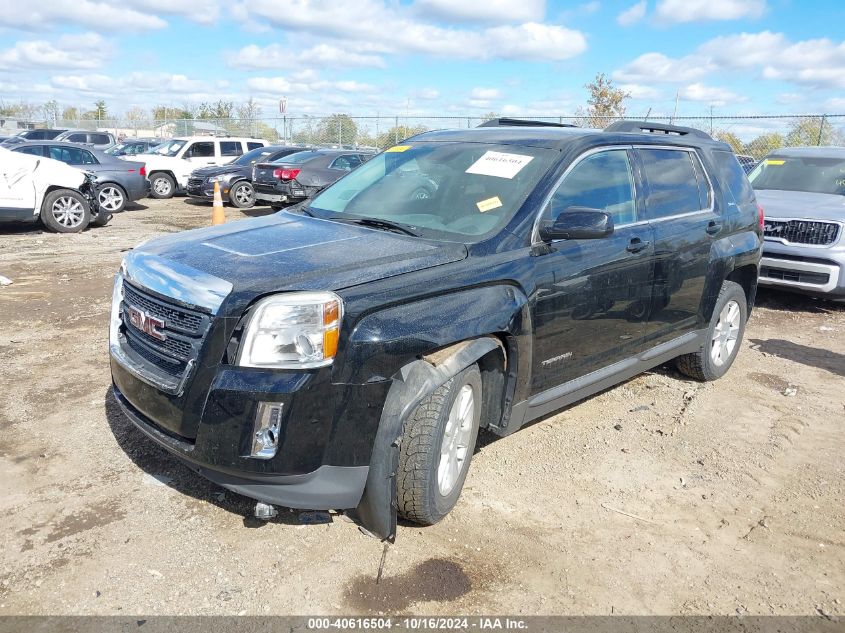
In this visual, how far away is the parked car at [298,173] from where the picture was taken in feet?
48.8

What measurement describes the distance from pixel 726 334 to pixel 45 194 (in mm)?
10697

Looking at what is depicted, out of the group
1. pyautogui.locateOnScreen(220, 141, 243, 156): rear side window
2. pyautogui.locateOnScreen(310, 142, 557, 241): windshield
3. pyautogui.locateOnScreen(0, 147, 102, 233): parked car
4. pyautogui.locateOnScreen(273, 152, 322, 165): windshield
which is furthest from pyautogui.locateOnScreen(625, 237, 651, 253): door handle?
pyautogui.locateOnScreen(220, 141, 243, 156): rear side window

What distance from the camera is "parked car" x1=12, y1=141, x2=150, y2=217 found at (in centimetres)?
1447

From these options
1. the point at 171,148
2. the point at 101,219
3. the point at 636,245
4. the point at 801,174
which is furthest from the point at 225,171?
the point at 636,245

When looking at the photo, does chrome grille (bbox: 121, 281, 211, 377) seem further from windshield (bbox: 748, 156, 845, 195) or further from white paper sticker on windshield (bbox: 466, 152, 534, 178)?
windshield (bbox: 748, 156, 845, 195)

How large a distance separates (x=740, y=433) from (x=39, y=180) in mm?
11038

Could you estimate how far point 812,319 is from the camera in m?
7.92

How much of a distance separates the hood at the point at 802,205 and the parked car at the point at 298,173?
8.72 meters

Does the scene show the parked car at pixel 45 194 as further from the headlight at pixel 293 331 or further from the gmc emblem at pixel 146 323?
the headlight at pixel 293 331

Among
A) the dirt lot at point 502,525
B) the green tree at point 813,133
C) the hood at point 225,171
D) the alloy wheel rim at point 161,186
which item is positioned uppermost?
the green tree at point 813,133

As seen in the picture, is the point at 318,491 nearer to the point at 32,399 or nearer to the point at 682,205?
the point at 32,399

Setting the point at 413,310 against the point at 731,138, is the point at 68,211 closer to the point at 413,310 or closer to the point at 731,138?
the point at 413,310

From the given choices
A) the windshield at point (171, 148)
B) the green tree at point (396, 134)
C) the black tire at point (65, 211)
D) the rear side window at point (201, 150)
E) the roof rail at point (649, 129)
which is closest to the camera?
the roof rail at point (649, 129)

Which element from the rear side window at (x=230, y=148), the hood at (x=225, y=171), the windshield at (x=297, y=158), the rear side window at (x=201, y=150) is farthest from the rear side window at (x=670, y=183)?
the rear side window at (x=230, y=148)
